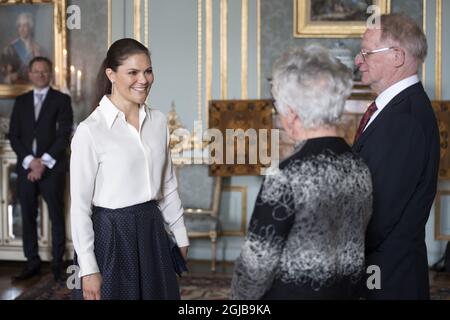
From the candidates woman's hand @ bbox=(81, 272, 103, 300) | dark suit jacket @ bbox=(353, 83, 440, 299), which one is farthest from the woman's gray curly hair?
woman's hand @ bbox=(81, 272, 103, 300)

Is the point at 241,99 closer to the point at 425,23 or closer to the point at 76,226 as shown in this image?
the point at 425,23

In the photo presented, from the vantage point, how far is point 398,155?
222cm

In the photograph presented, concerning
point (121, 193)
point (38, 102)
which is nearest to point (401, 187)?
point (121, 193)

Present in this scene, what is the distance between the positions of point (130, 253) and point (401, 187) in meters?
0.98

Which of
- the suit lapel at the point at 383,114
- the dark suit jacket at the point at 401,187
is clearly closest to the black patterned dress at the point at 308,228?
the dark suit jacket at the point at 401,187

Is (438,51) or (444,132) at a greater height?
(438,51)

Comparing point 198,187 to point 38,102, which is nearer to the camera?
point 38,102

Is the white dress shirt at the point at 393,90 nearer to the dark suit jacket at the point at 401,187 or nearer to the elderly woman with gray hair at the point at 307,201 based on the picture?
the dark suit jacket at the point at 401,187

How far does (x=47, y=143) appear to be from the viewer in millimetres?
5613

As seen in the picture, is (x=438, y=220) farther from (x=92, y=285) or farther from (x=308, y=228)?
(x=308, y=228)

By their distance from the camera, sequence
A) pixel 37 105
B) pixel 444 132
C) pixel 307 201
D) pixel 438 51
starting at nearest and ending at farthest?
1. pixel 307 201
2. pixel 37 105
3. pixel 444 132
4. pixel 438 51

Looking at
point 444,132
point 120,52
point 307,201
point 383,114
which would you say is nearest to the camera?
point 307,201

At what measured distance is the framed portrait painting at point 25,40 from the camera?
6.32m
